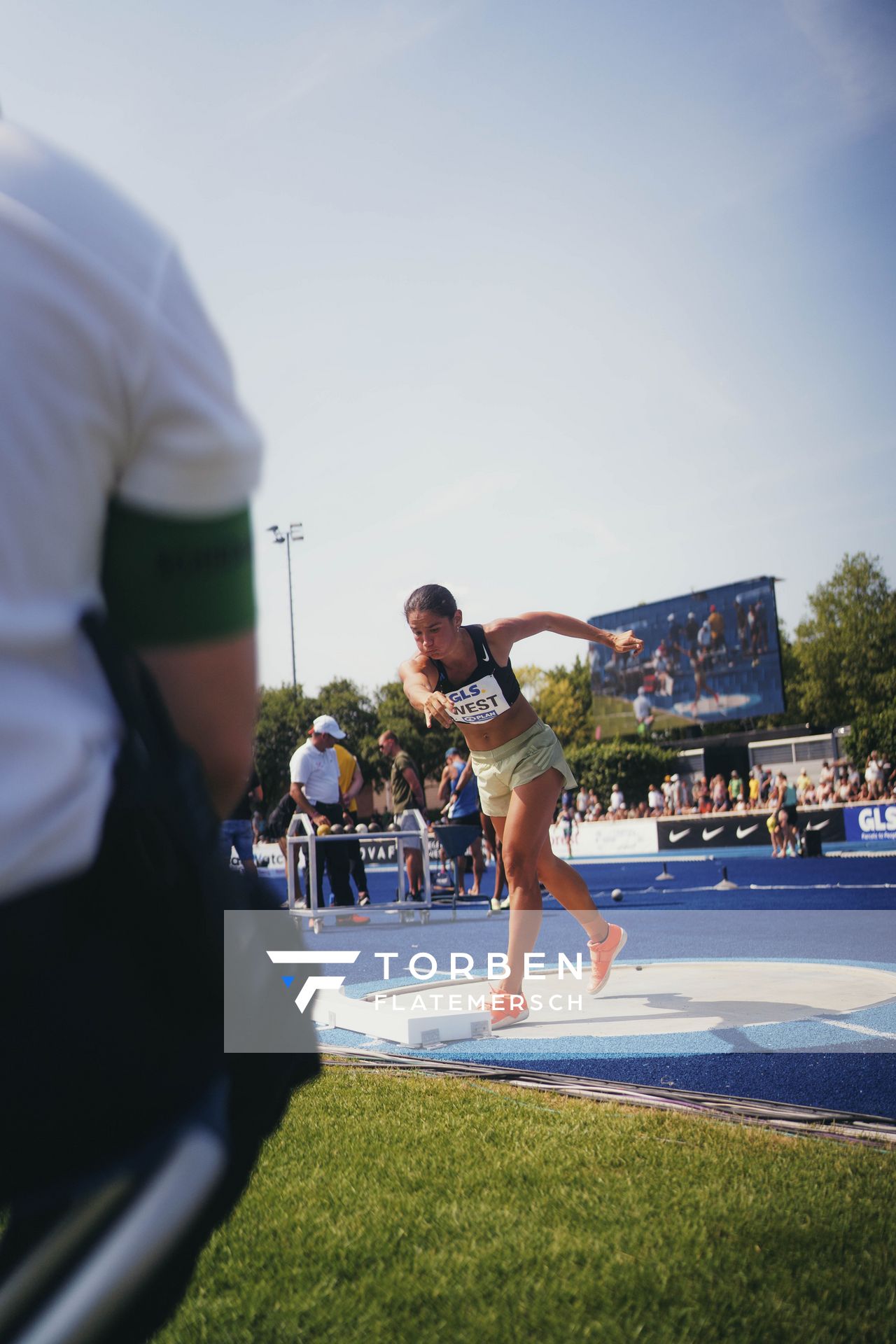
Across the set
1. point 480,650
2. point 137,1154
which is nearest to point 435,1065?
point 480,650

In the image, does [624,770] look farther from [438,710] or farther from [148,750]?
[148,750]

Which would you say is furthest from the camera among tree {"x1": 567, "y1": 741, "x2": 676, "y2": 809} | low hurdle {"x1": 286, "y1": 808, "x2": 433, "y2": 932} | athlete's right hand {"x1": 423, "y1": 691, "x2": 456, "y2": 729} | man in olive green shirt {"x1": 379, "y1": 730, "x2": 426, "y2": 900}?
tree {"x1": 567, "y1": 741, "x2": 676, "y2": 809}

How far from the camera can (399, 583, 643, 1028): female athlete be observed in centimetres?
520

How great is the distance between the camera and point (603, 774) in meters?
49.2

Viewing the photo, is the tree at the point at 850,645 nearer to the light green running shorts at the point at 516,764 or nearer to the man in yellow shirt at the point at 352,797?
the man in yellow shirt at the point at 352,797

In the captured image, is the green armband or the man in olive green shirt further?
the man in olive green shirt

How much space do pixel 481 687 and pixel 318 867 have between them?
8081mm

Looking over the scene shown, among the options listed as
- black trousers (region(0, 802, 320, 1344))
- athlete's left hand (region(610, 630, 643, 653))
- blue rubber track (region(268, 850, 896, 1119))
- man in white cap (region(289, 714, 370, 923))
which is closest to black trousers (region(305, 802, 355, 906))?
man in white cap (region(289, 714, 370, 923))

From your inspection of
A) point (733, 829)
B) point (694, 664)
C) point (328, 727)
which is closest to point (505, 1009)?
point (328, 727)

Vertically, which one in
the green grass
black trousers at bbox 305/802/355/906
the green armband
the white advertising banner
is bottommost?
the white advertising banner

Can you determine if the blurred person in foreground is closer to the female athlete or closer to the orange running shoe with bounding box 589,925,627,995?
the female athlete

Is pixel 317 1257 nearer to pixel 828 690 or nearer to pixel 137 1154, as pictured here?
pixel 137 1154

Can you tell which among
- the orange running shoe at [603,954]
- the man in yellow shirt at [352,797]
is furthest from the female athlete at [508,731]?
the man in yellow shirt at [352,797]

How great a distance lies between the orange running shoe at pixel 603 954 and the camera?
584 cm
